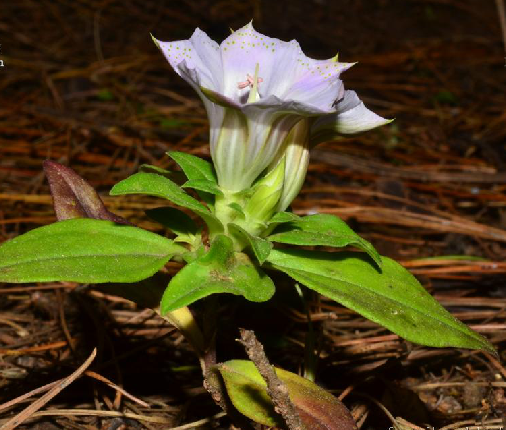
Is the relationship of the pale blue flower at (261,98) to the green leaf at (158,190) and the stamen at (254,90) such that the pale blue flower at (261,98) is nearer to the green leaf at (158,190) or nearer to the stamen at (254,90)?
the stamen at (254,90)

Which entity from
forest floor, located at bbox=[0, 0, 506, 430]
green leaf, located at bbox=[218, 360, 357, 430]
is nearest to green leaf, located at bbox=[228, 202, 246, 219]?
green leaf, located at bbox=[218, 360, 357, 430]

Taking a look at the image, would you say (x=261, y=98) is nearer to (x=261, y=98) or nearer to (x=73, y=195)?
(x=261, y=98)

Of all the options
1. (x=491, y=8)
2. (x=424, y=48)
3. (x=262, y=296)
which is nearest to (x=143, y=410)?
(x=262, y=296)

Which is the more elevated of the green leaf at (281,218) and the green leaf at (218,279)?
the green leaf at (281,218)

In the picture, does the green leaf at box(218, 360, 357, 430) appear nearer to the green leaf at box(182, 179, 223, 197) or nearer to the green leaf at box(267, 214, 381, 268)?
the green leaf at box(267, 214, 381, 268)

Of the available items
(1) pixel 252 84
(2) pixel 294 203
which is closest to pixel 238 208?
(1) pixel 252 84

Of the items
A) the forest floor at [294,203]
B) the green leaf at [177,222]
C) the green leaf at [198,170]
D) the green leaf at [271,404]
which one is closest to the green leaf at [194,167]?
the green leaf at [198,170]
